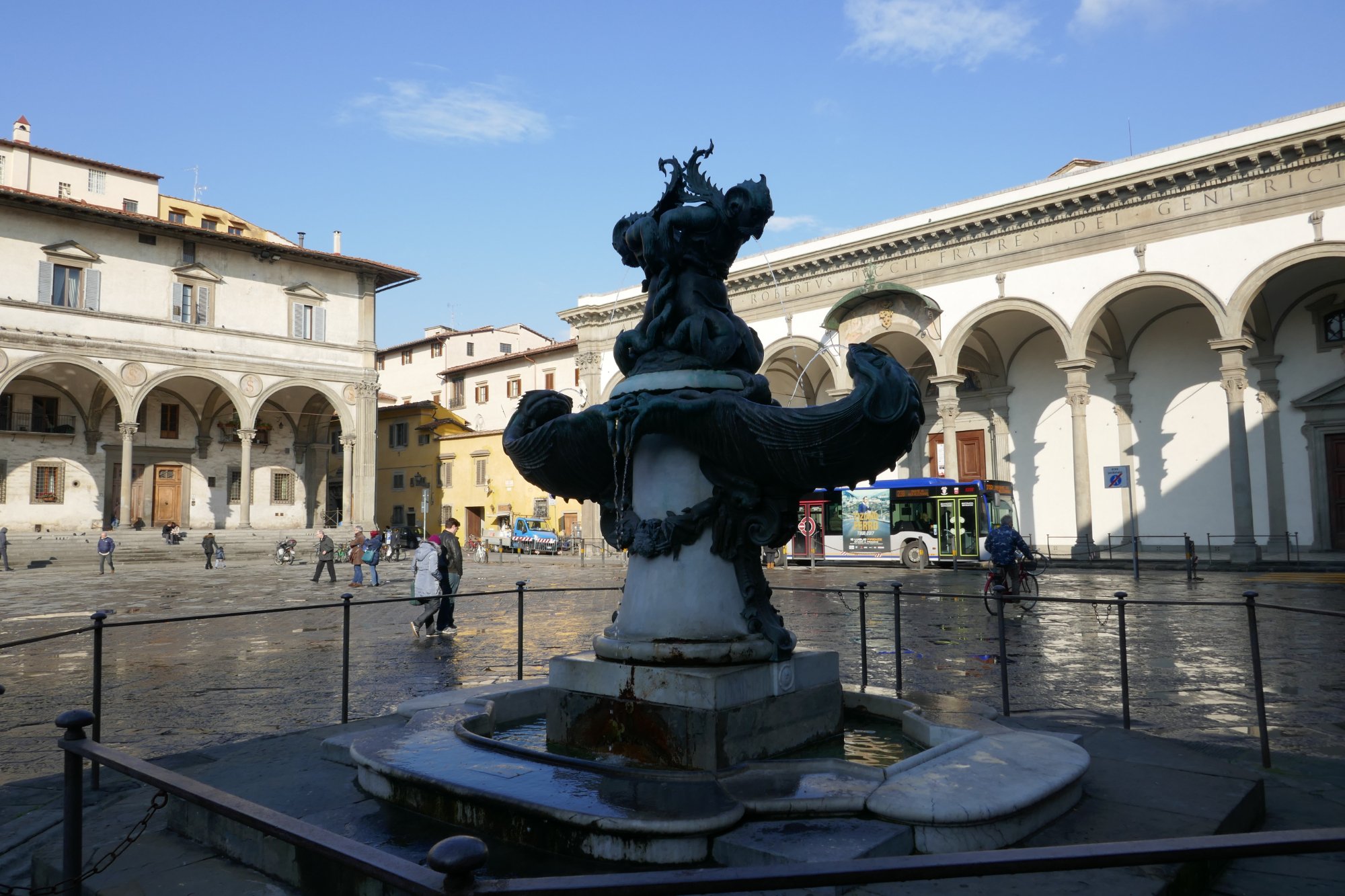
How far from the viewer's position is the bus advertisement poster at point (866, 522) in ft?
86.2

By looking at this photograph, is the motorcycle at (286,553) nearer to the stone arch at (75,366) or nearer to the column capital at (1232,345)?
the stone arch at (75,366)

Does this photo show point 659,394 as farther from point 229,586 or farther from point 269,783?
point 229,586

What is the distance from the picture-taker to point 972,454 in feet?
102

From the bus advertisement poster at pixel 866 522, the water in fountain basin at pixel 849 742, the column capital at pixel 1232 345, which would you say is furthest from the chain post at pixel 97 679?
the column capital at pixel 1232 345

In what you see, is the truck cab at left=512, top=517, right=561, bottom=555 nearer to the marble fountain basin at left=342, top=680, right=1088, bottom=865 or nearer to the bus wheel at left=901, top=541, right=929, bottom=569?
the bus wheel at left=901, top=541, right=929, bottom=569

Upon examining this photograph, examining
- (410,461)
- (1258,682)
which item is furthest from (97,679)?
(410,461)

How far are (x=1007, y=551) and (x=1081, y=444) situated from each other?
12.6 metres

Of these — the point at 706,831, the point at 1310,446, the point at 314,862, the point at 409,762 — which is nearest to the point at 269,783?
the point at 409,762

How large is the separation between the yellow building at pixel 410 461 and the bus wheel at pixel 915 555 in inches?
1040

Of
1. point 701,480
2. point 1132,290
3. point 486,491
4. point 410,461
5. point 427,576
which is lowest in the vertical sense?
point 427,576

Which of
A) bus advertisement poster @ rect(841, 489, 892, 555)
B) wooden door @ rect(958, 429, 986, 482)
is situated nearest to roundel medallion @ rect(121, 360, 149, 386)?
bus advertisement poster @ rect(841, 489, 892, 555)

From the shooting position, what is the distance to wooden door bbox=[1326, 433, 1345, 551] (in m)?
23.2

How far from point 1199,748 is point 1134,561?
17.4 metres

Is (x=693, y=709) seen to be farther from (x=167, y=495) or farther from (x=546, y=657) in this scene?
(x=167, y=495)
